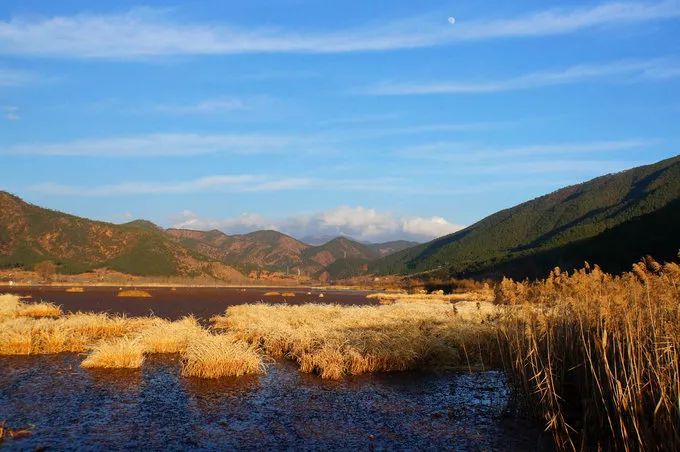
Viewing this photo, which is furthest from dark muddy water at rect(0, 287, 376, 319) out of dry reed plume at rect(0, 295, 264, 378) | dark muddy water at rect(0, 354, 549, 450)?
dark muddy water at rect(0, 354, 549, 450)

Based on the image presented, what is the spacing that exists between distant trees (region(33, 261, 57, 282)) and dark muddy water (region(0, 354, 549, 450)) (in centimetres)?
11032

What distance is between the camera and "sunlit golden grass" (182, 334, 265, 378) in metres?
16.5

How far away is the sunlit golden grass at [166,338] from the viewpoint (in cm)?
2083

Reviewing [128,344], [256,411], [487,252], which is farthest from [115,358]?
[487,252]

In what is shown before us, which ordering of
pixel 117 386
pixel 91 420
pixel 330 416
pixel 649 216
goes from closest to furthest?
1. pixel 91 420
2. pixel 330 416
3. pixel 117 386
4. pixel 649 216

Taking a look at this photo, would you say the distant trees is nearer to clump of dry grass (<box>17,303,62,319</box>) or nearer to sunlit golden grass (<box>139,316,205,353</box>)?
clump of dry grass (<box>17,303,62,319</box>)

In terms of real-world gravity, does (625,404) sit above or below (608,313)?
below

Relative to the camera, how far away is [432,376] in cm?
1797

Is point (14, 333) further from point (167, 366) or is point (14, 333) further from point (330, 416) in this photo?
point (330, 416)

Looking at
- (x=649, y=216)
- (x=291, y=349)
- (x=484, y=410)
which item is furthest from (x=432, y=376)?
(x=649, y=216)

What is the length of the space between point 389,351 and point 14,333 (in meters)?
13.8

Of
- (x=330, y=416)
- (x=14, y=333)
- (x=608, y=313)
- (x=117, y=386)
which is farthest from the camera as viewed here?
(x=14, y=333)

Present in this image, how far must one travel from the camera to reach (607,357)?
33.6 feet

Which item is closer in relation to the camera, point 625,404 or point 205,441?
point 625,404
